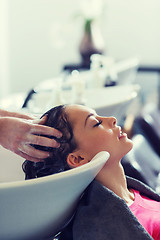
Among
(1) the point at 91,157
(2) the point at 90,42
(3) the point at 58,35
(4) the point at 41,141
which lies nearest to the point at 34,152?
(4) the point at 41,141

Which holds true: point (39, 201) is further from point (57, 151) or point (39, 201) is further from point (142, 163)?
point (142, 163)

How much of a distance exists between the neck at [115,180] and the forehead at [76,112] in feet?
0.50

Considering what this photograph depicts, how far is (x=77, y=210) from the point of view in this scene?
0.86 m

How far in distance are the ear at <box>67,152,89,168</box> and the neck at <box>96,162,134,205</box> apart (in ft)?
0.19

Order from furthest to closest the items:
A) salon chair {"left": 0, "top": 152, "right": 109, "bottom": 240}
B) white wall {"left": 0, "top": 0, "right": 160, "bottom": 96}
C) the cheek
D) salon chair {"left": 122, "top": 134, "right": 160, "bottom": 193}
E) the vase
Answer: white wall {"left": 0, "top": 0, "right": 160, "bottom": 96} < the vase < salon chair {"left": 122, "top": 134, "right": 160, "bottom": 193} < the cheek < salon chair {"left": 0, "top": 152, "right": 109, "bottom": 240}

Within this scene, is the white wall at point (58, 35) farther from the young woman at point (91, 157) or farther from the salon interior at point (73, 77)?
the young woman at point (91, 157)

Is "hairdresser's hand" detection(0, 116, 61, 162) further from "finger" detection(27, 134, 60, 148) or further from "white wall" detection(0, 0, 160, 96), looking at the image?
"white wall" detection(0, 0, 160, 96)

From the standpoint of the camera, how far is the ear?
934mm

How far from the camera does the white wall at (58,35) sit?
10.9 feet

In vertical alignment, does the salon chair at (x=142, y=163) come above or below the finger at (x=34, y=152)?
below

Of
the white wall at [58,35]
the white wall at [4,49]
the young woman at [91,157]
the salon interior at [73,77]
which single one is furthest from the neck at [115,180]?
the white wall at [4,49]

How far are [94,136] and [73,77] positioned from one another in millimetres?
952

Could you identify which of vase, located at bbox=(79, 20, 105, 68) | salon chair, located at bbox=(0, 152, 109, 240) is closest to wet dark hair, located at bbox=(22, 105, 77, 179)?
salon chair, located at bbox=(0, 152, 109, 240)

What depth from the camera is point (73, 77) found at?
1.87 m
